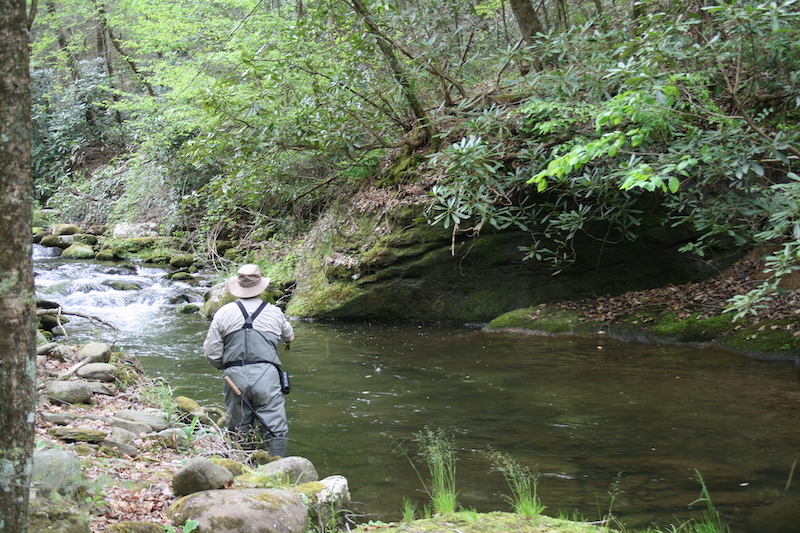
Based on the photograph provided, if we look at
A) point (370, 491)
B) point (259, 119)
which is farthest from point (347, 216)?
point (370, 491)

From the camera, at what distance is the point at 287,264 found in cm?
1470

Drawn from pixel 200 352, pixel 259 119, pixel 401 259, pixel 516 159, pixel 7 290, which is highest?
pixel 259 119

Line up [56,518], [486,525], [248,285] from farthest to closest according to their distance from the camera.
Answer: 1. [248,285]
2. [486,525]
3. [56,518]

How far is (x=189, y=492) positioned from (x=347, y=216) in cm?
979

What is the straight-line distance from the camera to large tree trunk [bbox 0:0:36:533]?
2035 millimetres

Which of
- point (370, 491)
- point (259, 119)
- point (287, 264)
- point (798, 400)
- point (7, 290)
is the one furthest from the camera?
point (287, 264)

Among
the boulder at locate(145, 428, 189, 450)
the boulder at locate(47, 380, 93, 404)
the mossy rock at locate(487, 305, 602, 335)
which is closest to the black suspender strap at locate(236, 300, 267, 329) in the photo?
the boulder at locate(145, 428, 189, 450)

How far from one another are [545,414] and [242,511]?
3889 millimetres

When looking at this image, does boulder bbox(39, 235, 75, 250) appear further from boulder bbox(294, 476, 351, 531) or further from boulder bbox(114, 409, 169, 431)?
boulder bbox(294, 476, 351, 531)

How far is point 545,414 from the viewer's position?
6.29 meters

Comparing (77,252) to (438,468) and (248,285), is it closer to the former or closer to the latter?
(248,285)

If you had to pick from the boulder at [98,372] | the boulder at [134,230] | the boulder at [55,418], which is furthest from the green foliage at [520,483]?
the boulder at [134,230]

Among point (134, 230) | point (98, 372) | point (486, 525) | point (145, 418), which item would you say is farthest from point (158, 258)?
point (486, 525)

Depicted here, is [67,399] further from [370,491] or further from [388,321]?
[388,321]
